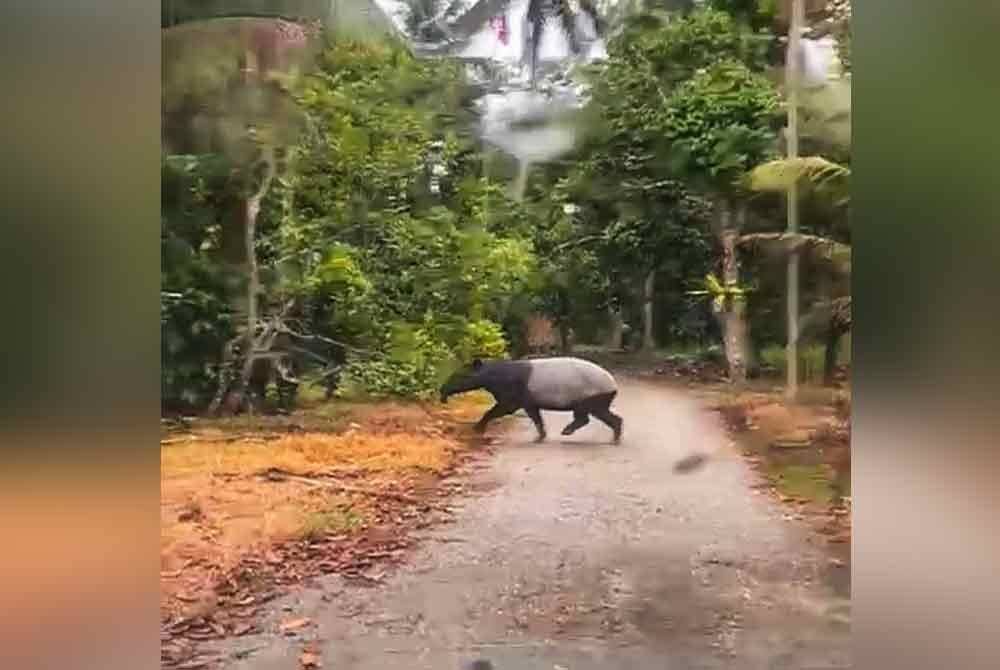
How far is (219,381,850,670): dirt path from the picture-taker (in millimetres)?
2570

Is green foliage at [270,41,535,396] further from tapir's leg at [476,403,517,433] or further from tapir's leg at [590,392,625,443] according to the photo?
tapir's leg at [590,392,625,443]

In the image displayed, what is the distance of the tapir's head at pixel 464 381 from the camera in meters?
2.62

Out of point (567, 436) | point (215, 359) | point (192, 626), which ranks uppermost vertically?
point (215, 359)

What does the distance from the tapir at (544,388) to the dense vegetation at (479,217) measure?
50mm

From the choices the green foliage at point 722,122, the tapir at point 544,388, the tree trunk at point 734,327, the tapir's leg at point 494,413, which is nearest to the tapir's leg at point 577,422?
the tapir at point 544,388

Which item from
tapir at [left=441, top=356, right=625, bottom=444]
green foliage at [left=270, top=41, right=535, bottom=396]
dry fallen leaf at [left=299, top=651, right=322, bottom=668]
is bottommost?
dry fallen leaf at [left=299, top=651, right=322, bottom=668]

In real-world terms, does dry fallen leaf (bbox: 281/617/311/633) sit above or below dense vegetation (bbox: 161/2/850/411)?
below

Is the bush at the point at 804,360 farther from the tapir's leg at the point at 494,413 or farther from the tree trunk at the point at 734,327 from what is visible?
the tapir's leg at the point at 494,413

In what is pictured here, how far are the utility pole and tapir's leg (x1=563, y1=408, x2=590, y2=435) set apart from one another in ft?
1.65

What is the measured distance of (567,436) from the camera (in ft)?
8.63

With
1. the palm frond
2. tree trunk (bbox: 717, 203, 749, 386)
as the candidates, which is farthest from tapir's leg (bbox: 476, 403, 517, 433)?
the palm frond
